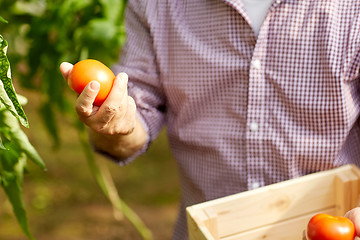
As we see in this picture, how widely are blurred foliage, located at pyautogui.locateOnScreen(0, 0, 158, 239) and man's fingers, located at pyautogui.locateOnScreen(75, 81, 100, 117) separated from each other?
0.56 m

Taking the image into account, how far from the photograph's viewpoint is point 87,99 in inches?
30.9

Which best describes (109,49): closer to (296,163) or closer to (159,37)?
(159,37)

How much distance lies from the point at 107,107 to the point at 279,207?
1.11 ft

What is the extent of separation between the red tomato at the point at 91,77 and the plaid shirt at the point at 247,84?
0.28 metres

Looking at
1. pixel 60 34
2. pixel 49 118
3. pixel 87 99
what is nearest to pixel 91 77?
A: pixel 87 99

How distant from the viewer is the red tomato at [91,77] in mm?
807

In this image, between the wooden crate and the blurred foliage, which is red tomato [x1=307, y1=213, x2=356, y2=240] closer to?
the wooden crate

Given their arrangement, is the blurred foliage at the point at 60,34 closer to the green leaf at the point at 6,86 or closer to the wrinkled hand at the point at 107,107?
the wrinkled hand at the point at 107,107

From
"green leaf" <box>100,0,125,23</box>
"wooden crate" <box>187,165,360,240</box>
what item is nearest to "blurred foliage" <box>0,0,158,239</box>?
"green leaf" <box>100,0,125,23</box>

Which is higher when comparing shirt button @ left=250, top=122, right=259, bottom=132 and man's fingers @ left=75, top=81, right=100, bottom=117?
man's fingers @ left=75, top=81, right=100, bottom=117

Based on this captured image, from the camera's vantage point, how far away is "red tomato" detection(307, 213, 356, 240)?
0.71 meters

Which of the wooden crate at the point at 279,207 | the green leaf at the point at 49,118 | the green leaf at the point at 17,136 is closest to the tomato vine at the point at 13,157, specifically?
the green leaf at the point at 17,136

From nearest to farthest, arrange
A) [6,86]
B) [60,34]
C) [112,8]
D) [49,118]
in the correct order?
[6,86] → [112,8] → [60,34] → [49,118]

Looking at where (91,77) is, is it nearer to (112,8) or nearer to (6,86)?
(6,86)
